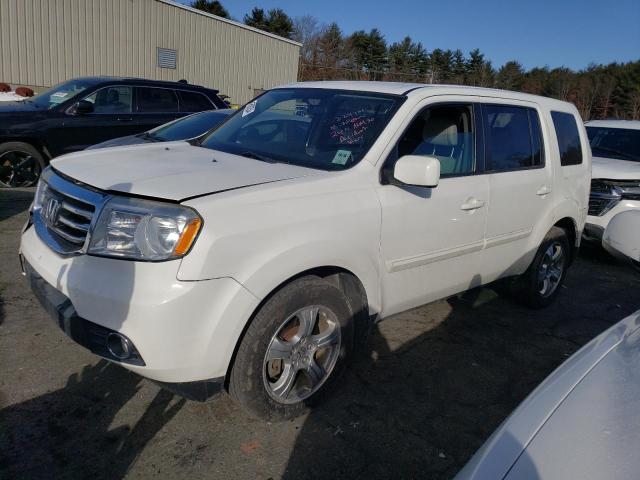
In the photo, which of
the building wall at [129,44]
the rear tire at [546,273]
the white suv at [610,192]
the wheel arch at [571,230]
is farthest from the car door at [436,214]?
the building wall at [129,44]

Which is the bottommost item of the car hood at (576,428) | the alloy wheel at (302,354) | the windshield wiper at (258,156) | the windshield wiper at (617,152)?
the alloy wheel at (302,354)

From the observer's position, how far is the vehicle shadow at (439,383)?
8.85 ft

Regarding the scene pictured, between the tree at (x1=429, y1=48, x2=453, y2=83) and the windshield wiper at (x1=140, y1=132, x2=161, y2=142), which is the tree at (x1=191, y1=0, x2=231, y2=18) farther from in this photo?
the windshield wiper at (x1=140, y1=132, x2=161, y2=142)

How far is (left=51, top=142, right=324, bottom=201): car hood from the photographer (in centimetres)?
252

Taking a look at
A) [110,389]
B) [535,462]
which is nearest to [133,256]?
[110,389]

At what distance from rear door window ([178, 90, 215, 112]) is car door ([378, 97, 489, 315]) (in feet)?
21.6

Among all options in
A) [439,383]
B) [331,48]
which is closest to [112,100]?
[439,383]

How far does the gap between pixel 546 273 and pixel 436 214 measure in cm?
207

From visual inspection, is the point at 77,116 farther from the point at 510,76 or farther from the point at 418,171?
the point at 510,76

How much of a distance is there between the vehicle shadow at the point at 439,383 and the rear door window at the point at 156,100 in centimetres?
624

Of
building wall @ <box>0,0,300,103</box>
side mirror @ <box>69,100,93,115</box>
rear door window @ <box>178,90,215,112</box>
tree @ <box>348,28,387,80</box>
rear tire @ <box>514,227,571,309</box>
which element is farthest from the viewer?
tree @ <box>348,28,387,80</box>

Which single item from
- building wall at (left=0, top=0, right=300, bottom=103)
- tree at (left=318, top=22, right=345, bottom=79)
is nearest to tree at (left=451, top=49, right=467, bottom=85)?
tree at (left=318, top=22, right=345, bottom=79)

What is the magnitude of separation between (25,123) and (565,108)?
22.9 feet

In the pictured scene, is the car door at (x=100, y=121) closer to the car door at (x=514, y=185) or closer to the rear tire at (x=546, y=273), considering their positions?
the car door at (x=514, y=185)
